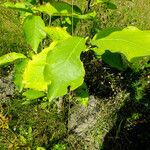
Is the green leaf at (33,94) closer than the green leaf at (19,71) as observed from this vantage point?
No

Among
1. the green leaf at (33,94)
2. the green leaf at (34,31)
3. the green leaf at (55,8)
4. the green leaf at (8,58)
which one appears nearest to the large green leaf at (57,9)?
the green leaf at (55,8)

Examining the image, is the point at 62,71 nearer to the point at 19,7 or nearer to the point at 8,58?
the point at 19,7

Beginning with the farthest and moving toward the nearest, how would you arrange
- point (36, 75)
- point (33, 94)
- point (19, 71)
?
1. point (33, 94)
2. point (19, 71)
3. point (36, 75)

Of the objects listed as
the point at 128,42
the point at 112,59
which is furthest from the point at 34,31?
the point at 128,42

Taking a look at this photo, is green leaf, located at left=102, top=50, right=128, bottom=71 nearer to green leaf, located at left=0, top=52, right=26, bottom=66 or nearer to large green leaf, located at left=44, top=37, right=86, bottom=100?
large green leaf, located at left=44, top=37, right=86, bottom=100

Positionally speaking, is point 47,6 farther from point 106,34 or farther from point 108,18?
point 108,18

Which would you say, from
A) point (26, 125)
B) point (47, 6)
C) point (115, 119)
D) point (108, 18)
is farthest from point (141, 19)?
point (47, 6)

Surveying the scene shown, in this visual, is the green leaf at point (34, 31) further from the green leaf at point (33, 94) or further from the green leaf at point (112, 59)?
the green leaf at point (33, 94)
